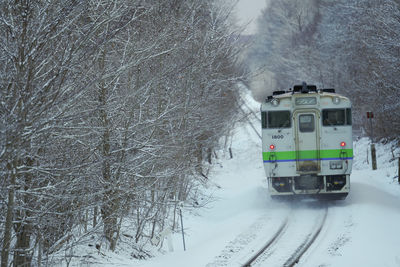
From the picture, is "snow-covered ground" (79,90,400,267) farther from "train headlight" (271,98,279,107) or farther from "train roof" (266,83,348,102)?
"train roof" (266,83,348,102)

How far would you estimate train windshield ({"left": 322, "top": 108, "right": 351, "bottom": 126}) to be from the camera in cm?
1437

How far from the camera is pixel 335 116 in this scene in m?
14.4

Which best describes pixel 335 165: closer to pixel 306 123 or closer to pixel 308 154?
pixel 308 154

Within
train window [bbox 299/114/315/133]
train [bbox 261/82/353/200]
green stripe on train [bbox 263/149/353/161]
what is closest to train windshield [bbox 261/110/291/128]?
train [bbox 261/82/353/200]

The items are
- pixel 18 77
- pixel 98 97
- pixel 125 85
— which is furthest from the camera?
pixel 125 85

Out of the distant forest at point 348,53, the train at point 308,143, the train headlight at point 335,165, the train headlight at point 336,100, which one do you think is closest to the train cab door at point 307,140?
the train at point 308,143

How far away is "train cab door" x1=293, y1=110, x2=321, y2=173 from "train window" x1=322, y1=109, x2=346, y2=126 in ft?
0.64

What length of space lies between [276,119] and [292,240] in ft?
14.9

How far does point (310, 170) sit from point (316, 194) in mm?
832

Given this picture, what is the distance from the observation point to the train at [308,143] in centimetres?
1431

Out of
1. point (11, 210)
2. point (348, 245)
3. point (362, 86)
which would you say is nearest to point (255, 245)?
point (348, 245)

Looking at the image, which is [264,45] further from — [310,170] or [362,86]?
[310,170]

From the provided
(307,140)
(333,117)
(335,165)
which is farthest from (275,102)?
(335,165)

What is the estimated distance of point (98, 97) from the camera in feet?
32.0
